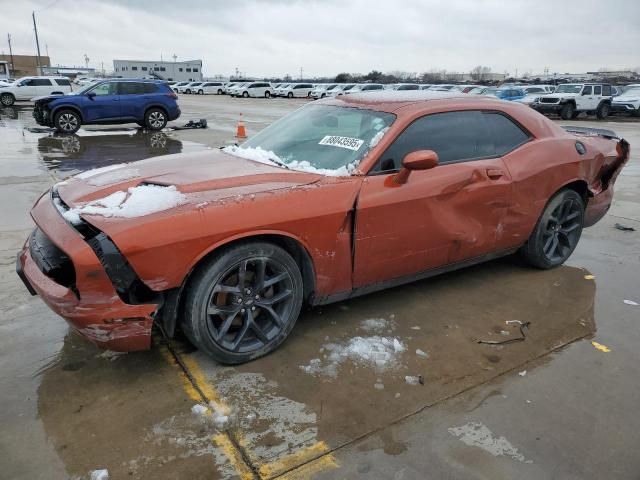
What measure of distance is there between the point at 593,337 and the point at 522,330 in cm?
47

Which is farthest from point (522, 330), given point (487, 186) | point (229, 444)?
point (229, 444)

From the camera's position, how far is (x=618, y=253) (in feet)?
16.7

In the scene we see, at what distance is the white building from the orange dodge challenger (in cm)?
9331

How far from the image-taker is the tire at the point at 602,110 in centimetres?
2425

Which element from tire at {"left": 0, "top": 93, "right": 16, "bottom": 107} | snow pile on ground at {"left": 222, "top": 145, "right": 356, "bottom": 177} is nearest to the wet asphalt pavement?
snow pile on ground at {"left": 222, "top": 145, "right": 356, "bottom": 177}

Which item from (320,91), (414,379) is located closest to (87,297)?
(414,379)

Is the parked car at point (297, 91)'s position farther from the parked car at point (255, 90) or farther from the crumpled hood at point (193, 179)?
the crumpled hood at point (193, 179)

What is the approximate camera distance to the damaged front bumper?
246cm

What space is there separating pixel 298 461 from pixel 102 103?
1496cm

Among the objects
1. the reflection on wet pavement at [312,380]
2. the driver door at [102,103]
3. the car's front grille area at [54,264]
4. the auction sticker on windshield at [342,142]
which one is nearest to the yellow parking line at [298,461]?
the reflection on wet pavement at [312,380]

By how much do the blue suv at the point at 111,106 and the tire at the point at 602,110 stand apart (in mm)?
20153

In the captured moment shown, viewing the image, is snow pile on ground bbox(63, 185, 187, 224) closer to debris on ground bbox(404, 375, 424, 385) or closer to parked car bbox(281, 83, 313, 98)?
debris on ground bbox(404, 375, 424, 385)

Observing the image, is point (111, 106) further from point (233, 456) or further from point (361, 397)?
point (233, 456)

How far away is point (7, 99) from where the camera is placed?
25.2m
